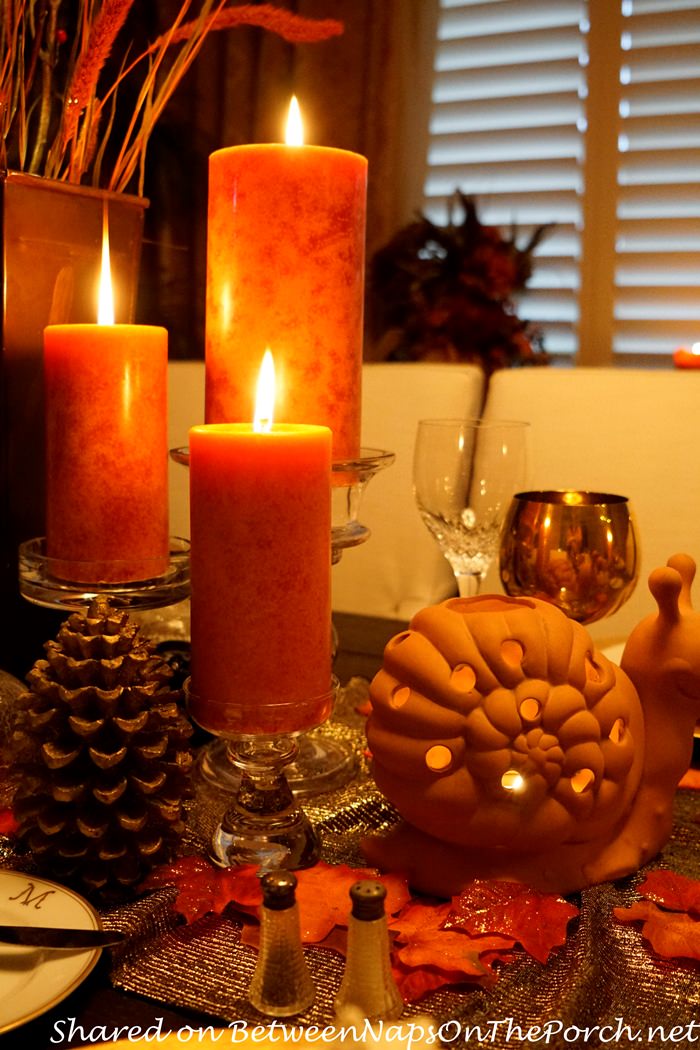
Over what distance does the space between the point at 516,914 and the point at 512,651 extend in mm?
136

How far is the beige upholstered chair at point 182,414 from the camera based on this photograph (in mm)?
1774

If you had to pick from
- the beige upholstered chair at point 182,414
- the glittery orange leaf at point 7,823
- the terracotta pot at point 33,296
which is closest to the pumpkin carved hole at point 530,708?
the glittery orange leaf at point 7,823

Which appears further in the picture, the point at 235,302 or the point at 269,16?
the point at 269,16

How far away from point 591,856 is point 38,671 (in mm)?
328

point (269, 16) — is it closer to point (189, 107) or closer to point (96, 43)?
point (96, 43)

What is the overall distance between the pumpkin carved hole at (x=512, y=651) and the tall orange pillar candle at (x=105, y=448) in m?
0.25

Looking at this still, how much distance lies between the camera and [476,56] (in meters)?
2.96

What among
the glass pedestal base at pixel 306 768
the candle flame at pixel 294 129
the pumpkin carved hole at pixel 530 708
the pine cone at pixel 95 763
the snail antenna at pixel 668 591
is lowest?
the glass pedestal base at pixel 306 768

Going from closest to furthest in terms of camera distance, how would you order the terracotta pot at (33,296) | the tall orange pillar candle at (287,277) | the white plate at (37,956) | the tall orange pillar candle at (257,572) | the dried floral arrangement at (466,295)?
the white plate at (37,956)
the tall orange pillar candle at (257,572)
the tall orange pillar candle at (287,277)
the terracotta pot at (33,296)
the dried floral arrangement at (466,295)

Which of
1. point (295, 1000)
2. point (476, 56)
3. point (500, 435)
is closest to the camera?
point (295, 1000)

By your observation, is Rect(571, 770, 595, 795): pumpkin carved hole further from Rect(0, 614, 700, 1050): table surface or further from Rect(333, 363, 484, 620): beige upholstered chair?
Rect(333, 363, 484, 620): beige upholstered chair

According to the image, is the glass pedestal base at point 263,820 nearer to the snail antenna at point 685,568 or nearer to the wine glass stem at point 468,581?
the snail antenna at point 685,568

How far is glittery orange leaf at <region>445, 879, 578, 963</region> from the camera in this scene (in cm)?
52

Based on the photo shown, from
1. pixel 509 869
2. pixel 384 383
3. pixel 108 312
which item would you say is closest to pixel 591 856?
pixel 509 869
